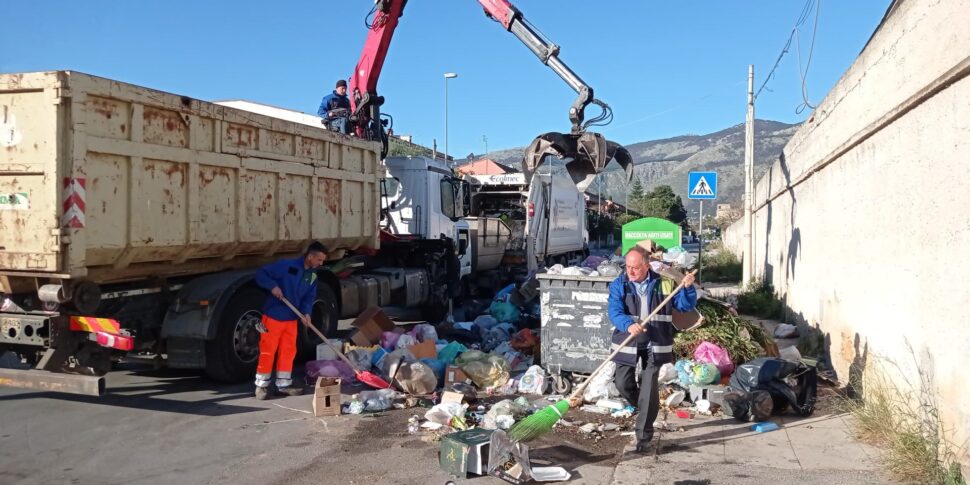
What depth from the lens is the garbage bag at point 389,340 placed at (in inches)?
330

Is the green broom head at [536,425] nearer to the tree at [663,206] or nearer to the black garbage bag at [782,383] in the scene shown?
the black garbage bag at [782,383]

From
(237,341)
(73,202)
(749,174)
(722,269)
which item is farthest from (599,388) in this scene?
(722,269)

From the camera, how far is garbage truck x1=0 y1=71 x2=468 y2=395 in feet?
17.7

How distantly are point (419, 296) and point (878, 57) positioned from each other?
741 centimetres

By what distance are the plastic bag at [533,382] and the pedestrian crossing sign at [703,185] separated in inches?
290

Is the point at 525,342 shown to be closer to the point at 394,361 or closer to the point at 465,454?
the point at 394,361

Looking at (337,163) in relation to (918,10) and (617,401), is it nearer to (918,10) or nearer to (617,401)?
(617,401)

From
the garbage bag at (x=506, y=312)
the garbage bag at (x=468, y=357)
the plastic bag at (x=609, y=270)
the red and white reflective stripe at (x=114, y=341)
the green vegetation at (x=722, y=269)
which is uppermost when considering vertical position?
the plastic bag at (x=609, y=270)

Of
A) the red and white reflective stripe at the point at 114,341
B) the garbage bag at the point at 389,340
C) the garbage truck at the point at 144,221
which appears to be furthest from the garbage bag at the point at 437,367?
the red and white reflective stripe at the point at 114,341

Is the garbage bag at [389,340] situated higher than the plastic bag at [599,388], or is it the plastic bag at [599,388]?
the garbage bag at [389,340]

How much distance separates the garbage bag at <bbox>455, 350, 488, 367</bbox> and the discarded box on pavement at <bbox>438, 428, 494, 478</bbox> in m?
2.63

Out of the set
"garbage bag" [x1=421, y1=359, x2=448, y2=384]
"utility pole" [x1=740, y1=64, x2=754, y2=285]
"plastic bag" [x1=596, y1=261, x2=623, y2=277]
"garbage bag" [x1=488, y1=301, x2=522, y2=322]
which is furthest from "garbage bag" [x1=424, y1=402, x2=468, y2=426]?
"utility pole" [x1=740, y1=64, x2=754, y2=285]

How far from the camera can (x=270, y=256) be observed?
26.2ft

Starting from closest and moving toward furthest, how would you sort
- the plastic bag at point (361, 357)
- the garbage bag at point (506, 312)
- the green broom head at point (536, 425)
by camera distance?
the green broom head at point (536, 425) → the plastic bag at point (361, 357) → the garbage bag at point (506, 312)
